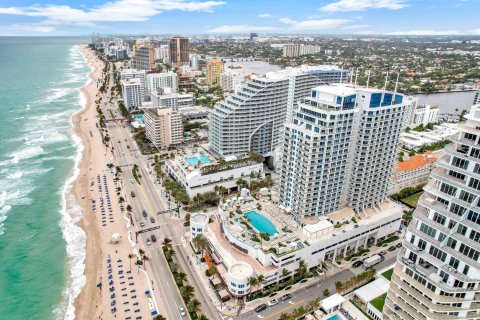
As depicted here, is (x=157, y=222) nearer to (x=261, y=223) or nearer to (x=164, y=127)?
(x=261, y=223)

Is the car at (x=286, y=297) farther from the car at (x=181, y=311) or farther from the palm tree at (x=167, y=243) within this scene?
the palm tree at (x=167, y=243)

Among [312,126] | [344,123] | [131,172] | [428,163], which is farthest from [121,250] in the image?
[428,163]

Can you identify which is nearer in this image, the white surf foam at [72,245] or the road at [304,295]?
the road at [304,295]

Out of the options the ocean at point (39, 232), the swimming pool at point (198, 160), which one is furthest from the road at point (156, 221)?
the ocean at point (39, 232)

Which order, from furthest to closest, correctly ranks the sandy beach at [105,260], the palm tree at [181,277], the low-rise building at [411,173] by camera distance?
the low-rise building at [411,173]
the palm tree at [181,277]
the sandy beach at [105,260]

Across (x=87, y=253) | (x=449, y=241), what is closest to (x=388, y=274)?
(x=449, y=241)

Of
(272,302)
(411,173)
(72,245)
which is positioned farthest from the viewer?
(411,173)

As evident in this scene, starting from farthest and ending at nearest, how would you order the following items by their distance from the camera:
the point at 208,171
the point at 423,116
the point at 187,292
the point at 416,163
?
the point at 423,116
the point at 416,163
the point at 208,171
the point at 187,292

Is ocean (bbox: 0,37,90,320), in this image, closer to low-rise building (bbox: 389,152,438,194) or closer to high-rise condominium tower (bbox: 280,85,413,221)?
high-rise condominium tower (bbox: 280,85,413,221)
